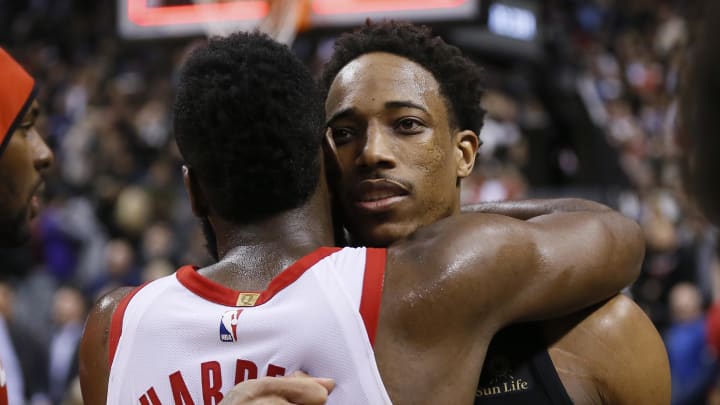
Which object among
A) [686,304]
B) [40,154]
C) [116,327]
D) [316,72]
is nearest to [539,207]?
[116,327]

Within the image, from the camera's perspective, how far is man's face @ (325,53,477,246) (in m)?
2.77

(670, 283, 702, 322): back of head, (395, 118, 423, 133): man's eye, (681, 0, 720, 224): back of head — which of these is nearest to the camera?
(681, 0, 720, 224): back of head

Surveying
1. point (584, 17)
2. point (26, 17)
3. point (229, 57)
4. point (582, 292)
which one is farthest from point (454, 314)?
point (26, 17)

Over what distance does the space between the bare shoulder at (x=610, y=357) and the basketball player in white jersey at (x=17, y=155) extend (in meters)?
1.43

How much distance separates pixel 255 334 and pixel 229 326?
0.06 meters

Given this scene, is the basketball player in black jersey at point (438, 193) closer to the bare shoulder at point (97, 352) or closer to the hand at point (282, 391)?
the hand at point (282, 391)

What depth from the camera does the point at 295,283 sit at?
2.34 meters

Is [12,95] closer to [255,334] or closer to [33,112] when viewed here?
[33,112]

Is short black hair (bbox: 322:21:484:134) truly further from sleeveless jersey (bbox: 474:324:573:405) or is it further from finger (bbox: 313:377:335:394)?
finger (bbox: 313:377:335:394)

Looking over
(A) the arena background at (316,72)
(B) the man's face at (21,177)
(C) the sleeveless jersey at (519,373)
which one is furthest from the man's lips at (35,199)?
(A) the arena background at (316,72)

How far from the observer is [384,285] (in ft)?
7.58

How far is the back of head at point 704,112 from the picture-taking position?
1.20 m

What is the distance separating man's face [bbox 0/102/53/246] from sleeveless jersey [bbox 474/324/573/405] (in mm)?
1312

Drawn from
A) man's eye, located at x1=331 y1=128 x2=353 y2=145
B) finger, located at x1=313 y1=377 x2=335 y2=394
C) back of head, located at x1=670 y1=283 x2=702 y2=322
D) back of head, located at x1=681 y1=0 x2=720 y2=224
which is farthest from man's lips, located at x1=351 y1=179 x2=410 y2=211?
back of head, located at x1=670 y1=283 x2=702 y2=322
